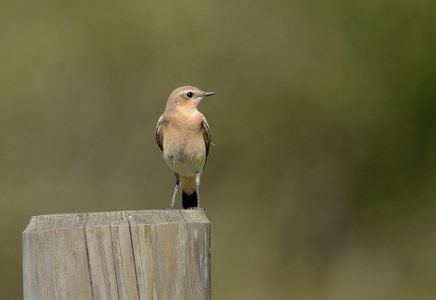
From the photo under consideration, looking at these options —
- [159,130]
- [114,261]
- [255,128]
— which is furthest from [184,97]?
[114,261]

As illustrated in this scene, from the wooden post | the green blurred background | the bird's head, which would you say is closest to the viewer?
the wooden post

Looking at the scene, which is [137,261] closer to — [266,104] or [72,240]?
[72,240]

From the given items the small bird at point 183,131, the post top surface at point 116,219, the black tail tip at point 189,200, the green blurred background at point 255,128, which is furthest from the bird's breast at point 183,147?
the post top surface at point 116,219

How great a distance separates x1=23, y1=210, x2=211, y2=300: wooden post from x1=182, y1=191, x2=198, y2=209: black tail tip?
4.42m

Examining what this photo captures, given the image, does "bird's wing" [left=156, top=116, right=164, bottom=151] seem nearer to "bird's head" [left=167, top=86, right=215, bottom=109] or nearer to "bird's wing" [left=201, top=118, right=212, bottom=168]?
"bird's head" [left=167, top=86, right=215, bottom=109]

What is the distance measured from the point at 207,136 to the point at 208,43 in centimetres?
373

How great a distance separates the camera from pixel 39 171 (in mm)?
8781

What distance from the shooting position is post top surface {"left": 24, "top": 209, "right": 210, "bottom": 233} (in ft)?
8.00

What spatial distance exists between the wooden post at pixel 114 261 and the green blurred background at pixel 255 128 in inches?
253

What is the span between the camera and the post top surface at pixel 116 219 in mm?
2439

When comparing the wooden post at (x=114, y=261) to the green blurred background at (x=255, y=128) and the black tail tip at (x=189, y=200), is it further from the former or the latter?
the green blurred background at (x=255, y=128)

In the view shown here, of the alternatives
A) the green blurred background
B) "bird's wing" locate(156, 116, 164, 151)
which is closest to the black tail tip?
"bird's wing" locate(156, 116, 164, 151)

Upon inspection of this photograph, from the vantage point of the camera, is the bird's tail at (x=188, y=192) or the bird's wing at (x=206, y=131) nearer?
the bird's wing at (x=206, y=131)

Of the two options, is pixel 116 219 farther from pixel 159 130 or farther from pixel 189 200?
pixel 189 200
